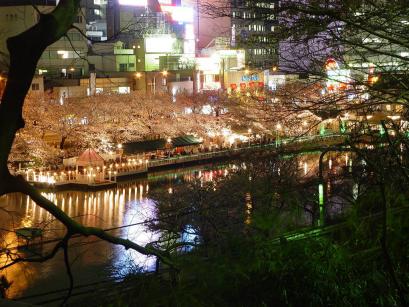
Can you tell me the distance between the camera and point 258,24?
4.37 metres

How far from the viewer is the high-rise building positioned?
142 inches

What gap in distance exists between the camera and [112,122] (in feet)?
80.5

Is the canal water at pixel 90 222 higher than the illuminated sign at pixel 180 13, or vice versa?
the illuminated sign at pixel 180 13

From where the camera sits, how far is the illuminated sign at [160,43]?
33906 millimetres

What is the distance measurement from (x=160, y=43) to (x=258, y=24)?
31.1 metres

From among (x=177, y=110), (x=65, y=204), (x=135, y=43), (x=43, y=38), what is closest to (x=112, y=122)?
(x=177, y=110)

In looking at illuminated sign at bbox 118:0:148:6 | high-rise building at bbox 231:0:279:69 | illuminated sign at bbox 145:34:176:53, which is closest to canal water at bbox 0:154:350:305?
high-rise building at bbox 231:0:279:69

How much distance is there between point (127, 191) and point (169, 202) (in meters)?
8.04

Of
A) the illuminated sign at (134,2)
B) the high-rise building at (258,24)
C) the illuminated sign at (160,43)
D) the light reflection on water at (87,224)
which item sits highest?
the illuminated sign at (134,2)

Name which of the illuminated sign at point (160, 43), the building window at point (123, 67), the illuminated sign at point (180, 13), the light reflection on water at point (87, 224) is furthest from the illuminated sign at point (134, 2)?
the light reflection on water at point (87, 224)

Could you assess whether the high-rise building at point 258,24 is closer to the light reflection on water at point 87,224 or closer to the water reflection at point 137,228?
the light reflection on water at point 87,224

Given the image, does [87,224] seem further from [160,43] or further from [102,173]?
[160,43]

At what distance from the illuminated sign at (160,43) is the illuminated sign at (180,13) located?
4691mm

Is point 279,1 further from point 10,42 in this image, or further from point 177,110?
point 177,110
